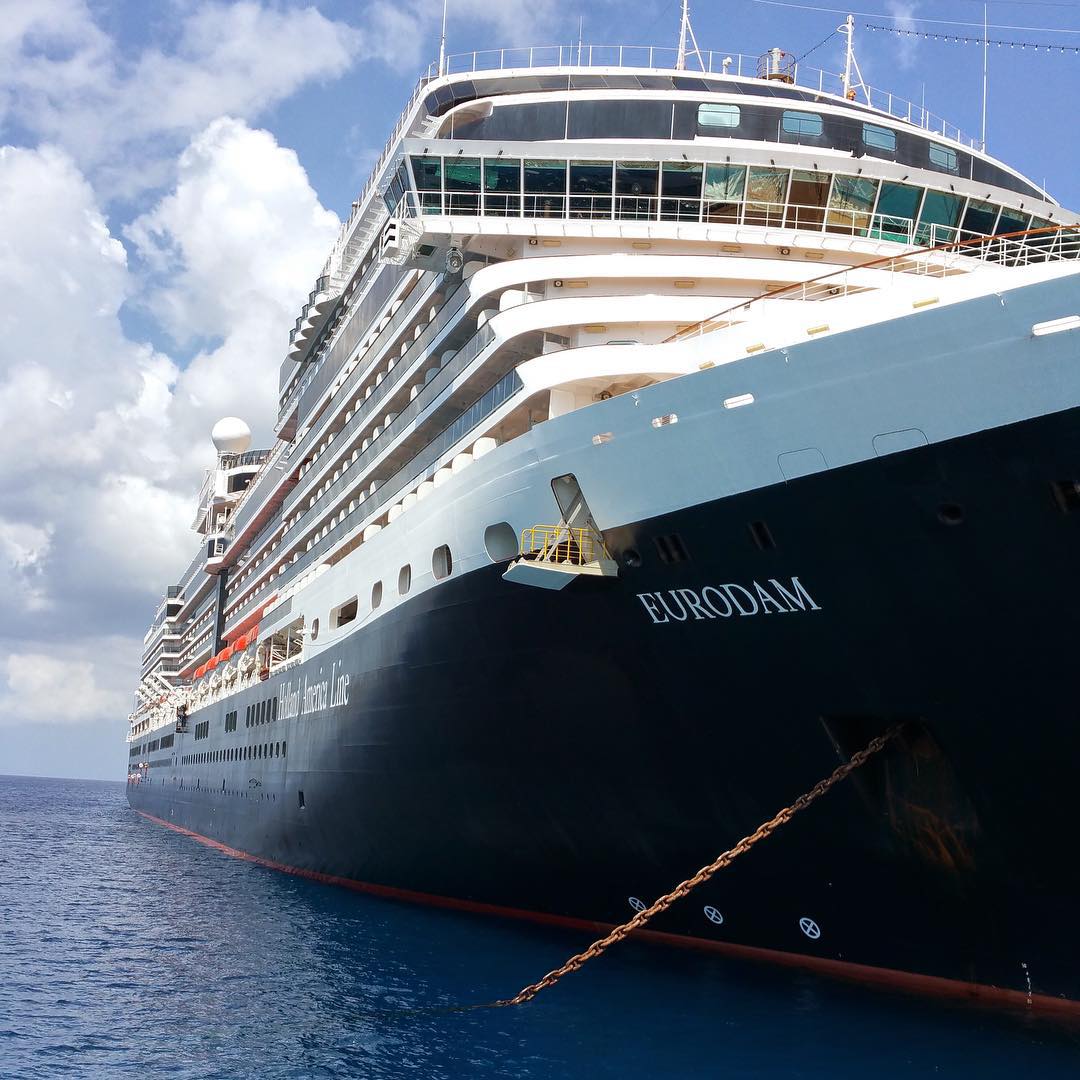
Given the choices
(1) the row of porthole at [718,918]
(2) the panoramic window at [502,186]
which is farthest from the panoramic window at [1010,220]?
(1) the row of porthole at [718,918]

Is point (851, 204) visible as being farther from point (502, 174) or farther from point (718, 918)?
point (718, 918)

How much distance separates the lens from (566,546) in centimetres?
1426

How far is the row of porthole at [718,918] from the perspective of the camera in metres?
12.9

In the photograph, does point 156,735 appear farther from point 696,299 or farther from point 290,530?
point 696,299

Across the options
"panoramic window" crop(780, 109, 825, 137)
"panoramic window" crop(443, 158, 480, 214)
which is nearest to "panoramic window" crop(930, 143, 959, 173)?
"panoramic window" crop(780, 109, 825, 137)

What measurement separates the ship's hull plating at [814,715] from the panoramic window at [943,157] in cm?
1201

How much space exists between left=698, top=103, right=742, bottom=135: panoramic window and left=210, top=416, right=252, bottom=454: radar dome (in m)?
47.7

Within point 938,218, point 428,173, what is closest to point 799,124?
point 938,218

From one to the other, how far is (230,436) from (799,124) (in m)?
48.9

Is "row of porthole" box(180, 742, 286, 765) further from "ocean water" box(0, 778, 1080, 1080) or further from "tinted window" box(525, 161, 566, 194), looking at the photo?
"tinted window" box(525, 161, 566, 194)

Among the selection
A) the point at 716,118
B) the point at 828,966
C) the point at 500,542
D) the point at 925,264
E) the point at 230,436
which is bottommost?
the point at 828,966

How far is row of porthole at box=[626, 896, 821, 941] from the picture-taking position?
1285 centimetres

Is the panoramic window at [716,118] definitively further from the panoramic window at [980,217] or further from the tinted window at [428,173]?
the tinted window at [428,173]

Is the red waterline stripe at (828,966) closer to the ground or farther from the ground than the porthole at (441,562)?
closer to the ground
